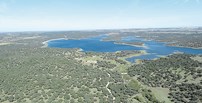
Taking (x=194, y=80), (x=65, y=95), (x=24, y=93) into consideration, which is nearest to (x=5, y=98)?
(x=24, y=93)

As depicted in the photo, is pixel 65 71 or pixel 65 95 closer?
pixel 65 95

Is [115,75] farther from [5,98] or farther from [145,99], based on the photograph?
[5,98]

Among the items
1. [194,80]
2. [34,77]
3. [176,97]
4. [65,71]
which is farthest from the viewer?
[65,71]

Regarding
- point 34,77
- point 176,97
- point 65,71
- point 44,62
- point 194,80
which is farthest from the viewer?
point 44,62

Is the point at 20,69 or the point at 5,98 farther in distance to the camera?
the point at 20,69

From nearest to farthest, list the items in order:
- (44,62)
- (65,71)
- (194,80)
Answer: (194,80) → (65,71) → (44,62)

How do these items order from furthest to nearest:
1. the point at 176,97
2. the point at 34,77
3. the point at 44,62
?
the point at 44,62, the point at 34,77, the point at 176,97

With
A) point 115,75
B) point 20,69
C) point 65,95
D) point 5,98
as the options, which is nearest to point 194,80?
point 115,75

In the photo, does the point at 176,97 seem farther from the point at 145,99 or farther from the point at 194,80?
the point at 194,80

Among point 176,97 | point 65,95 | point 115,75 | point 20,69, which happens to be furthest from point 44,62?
point 176,97

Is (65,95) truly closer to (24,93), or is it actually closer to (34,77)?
(24,93)
